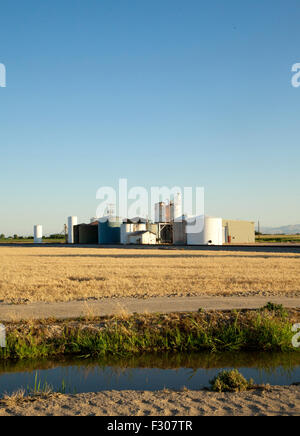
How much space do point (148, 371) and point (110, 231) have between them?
89140 mm

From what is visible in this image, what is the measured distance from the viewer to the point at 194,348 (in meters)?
12.1

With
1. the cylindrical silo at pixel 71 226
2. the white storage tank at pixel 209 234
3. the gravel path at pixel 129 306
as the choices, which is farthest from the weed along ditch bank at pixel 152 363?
the cylindrical silo at pixel 71 226

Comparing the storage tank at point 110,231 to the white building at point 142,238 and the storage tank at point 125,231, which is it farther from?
the white building at point 142,238

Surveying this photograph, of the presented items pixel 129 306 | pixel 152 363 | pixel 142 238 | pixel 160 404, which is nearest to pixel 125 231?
pixel 142 238

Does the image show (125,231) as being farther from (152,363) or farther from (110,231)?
(152,363)

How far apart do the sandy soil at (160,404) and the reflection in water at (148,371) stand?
95cm

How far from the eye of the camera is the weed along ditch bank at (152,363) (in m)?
7.93

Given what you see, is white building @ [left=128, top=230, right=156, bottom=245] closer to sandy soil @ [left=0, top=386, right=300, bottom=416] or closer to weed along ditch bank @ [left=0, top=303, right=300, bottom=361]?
weed along ditch bank @ [left=0, top=303, right=300, bottom=361]

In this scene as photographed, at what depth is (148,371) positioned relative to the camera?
34.6 ft

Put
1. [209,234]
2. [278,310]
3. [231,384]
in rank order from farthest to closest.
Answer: [209,234] → [278,310] → [231,384]

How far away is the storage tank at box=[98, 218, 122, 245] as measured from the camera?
326 ft
